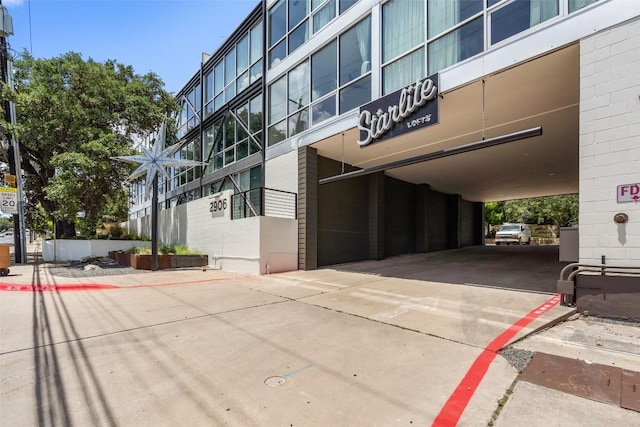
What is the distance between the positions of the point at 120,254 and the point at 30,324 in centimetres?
1115

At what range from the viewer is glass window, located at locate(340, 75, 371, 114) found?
991cm

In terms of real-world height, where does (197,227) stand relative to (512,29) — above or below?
below

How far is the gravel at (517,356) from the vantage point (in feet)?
11.7

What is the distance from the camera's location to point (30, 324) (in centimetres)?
551

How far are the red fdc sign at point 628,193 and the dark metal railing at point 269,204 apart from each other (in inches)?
348

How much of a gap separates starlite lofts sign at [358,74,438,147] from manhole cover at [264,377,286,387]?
22.3 feet

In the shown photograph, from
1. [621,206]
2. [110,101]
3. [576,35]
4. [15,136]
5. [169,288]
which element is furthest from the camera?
[110,101]

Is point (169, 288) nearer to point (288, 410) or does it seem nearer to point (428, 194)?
point (288, 410)

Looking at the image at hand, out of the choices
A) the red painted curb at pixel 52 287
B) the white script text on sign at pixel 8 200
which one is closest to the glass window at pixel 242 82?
the red painted curb at pixel 52 287

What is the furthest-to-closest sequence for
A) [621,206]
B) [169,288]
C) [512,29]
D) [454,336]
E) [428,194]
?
1. [428,194]
2. [169,288]
3. [512,29]
4. [621,206]
5. [454,336]

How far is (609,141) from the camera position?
5.48 metres

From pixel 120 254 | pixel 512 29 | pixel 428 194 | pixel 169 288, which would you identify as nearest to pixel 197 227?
pixel 120 254

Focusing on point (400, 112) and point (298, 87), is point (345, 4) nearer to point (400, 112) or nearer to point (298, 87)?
point (298, 87)

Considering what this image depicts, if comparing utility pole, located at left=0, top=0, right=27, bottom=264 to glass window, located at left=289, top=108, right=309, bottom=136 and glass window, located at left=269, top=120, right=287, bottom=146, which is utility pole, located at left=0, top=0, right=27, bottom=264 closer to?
glass window, located at left=269, top=120, right=287, bottom=146
